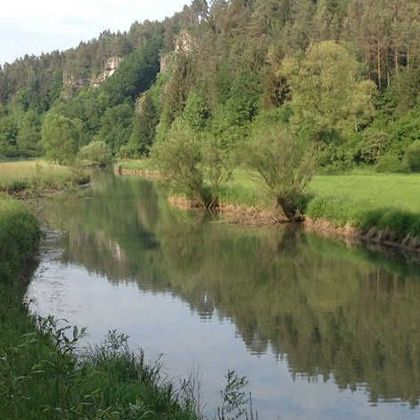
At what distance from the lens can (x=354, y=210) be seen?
3450cm

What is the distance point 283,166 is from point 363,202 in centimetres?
608

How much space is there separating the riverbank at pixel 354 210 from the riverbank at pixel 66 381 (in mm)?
17893

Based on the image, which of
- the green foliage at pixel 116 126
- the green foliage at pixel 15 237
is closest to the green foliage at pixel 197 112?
the green foliage at pixel 116 126

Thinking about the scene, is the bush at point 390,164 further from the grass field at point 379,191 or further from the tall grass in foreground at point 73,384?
the tall grass in foreground at point 73,384

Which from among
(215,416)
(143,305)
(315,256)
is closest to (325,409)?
(215,416)

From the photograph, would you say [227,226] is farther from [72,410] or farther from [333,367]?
[72,410]

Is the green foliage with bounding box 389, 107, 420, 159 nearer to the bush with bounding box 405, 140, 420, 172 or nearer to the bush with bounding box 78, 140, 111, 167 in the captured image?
the bush with bounding box 405, 140, 420, 172

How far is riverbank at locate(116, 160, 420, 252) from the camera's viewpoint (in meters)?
31.0

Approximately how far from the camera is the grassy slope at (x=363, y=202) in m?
31.1

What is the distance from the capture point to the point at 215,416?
12.3m

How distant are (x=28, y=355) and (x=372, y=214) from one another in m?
24.9

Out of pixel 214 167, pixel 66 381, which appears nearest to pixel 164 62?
pixel 214 167

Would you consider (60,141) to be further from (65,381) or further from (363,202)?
(65,381)

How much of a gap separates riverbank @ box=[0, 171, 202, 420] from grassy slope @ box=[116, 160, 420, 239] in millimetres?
18087
